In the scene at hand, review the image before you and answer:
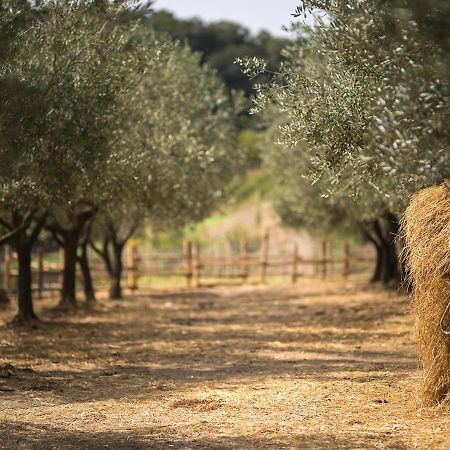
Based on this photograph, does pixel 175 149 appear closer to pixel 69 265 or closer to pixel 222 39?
pixel 69 265

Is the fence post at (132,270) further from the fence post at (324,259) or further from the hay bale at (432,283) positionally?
the hay bale at (432,283)

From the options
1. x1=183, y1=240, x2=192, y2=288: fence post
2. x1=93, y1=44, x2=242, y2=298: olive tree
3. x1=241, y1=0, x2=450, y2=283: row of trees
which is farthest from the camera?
x1=183, y1=240, x2=192, y2=288: fence post

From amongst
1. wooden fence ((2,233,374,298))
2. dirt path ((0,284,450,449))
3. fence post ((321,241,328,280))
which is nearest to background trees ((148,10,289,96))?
wooden fence ((2,233,374,298))

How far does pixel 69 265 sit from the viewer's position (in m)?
22.7

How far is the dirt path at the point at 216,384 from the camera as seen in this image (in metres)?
8.10

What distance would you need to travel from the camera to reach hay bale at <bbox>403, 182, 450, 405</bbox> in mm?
8539

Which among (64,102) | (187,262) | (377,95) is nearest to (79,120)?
(64,102)

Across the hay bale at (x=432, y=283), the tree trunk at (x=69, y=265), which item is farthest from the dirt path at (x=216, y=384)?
the tree trunk at (x=69, y=265)

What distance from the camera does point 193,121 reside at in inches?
1008

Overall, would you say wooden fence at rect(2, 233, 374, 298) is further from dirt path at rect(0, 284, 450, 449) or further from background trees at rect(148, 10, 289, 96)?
background trees at rect(148, 10, 289, 96)

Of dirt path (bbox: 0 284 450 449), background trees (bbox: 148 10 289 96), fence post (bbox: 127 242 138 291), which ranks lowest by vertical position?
dirt path (bbox: 0 284 450 449)

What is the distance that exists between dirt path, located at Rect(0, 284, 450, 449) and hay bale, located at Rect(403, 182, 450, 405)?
16.5 inches

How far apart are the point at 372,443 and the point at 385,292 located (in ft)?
67.4

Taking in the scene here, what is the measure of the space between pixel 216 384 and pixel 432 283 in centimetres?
395
